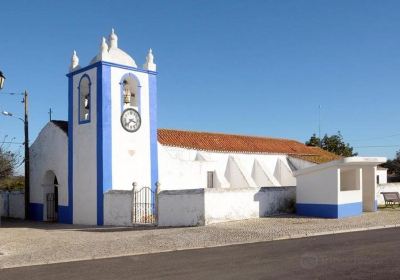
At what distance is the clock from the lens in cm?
2064

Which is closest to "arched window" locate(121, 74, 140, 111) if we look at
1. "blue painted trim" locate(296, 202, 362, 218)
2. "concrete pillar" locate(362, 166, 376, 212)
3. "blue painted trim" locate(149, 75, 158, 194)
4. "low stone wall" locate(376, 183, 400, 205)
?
"blue painted trim" locate(149, 75, 158, 194)

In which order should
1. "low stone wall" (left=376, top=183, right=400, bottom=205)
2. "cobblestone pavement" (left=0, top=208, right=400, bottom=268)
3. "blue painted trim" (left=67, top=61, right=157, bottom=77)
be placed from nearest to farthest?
"cobblestone pavement" (left=0, top=208, right=400, bottom=268) < "blue painted trim" (left=67, top=61, right=157, bottom=77) < "low stone wall" (left=376, top=183, right=400, bottom=205)

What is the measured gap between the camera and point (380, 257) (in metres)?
9.75

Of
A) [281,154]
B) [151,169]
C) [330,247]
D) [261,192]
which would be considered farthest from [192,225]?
[281,154]

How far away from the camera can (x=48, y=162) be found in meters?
23.5

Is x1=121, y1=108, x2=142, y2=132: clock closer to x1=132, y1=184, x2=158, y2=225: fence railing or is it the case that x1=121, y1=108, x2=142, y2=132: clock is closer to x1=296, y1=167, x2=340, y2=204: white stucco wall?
x1=132, y1=184, x2=158, y2=225: fence railing

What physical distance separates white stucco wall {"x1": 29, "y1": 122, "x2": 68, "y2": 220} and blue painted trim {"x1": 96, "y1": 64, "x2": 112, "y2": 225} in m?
2.93

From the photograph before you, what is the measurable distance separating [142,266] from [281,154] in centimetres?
2210

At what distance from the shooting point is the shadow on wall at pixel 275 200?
19016 millimetres

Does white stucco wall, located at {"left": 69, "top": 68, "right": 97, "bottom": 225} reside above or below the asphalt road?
above

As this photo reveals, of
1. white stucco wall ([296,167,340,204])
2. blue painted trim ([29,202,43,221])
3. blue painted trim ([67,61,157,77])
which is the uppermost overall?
blue painted trim ([67,61,157,77])

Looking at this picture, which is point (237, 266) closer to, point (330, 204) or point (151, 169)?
point (330, 204)

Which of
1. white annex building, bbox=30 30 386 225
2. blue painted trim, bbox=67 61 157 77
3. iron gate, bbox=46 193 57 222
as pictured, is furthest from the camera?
iron gate, bbox=46 193 57 222

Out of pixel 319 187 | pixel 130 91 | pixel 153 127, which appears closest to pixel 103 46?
pixel 130 91
